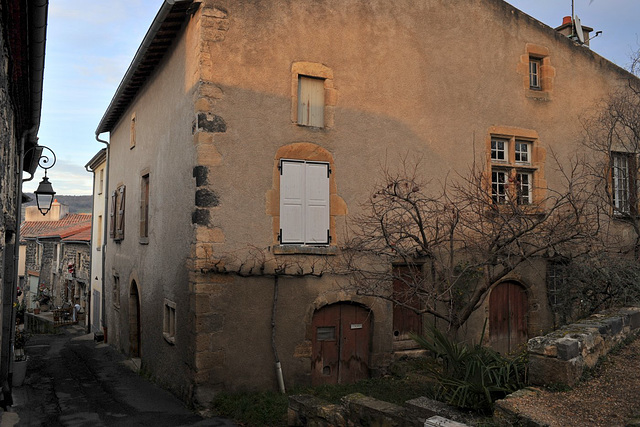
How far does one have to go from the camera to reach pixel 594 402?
3.99m

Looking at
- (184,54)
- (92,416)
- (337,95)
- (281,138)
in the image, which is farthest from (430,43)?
(92,416)

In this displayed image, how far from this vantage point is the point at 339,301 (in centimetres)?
824

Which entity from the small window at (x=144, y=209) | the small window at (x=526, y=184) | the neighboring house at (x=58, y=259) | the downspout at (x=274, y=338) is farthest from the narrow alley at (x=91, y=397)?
the neighboring house at (x=58, y=259)

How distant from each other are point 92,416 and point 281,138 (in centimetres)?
479

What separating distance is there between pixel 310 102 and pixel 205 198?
7.48 ft

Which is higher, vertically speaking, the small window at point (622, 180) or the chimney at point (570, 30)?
the chimney at point (570, 30)

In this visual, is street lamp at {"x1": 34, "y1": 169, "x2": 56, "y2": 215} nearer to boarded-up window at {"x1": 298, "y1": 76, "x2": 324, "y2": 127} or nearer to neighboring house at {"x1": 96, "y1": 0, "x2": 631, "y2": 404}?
neighboring house at {"x1": 96, "y1": 0, "x2": 631, "y2": 404}

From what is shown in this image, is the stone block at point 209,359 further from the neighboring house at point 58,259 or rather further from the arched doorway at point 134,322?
the neighboring house at point 58,259

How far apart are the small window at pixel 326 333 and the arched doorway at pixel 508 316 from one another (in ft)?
10.5

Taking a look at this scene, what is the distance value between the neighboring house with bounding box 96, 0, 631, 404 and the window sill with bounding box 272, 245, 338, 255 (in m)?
0.02

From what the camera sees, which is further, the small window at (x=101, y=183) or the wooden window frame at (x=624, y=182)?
the small window at (x=101, y=183)

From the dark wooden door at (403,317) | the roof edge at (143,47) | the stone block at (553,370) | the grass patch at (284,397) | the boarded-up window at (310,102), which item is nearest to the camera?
the stone block at (553,370)

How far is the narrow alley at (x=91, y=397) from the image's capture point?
281 inches

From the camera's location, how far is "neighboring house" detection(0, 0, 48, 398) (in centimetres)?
558
